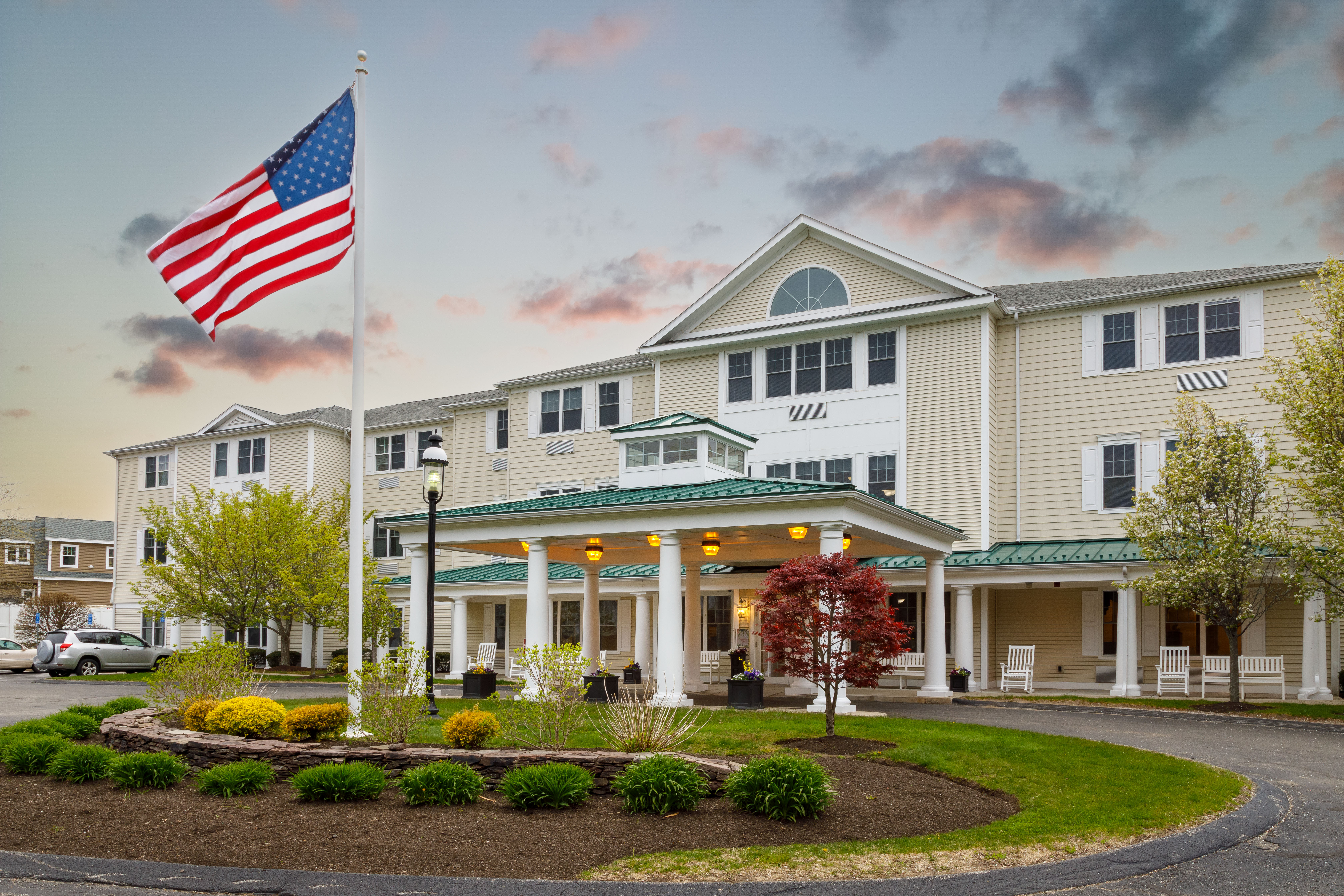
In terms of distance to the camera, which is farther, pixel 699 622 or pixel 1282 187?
pixel 699 622

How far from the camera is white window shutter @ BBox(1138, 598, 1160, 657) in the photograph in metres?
25.0

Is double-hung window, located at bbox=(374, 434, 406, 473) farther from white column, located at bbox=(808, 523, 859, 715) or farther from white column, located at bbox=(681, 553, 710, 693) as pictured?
white column, located at bbox=(808, 523, 859, 715)

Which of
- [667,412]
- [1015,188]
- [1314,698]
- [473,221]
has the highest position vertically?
[1015,188]

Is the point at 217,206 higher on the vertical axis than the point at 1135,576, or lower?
higher

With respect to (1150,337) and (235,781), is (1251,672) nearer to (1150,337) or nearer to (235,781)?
(1150,337)

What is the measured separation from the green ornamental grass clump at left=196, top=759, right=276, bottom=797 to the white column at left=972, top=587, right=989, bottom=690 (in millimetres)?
18583

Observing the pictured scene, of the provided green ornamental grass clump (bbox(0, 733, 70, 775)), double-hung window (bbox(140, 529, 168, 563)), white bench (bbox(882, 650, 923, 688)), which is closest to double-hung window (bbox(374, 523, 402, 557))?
double-hung window (bbox(140, 529, 168, 563))

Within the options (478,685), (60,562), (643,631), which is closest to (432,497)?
(478,685)

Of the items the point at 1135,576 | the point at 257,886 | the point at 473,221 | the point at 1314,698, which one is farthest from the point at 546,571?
the point at 1314,698

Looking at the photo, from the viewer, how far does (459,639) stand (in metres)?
32.3

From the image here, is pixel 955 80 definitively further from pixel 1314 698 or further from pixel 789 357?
pixel 1314 698

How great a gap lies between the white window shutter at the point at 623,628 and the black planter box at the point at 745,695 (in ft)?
45.5

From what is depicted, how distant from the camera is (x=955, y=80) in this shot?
20.8 meters

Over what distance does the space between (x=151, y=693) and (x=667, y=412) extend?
1815cm
